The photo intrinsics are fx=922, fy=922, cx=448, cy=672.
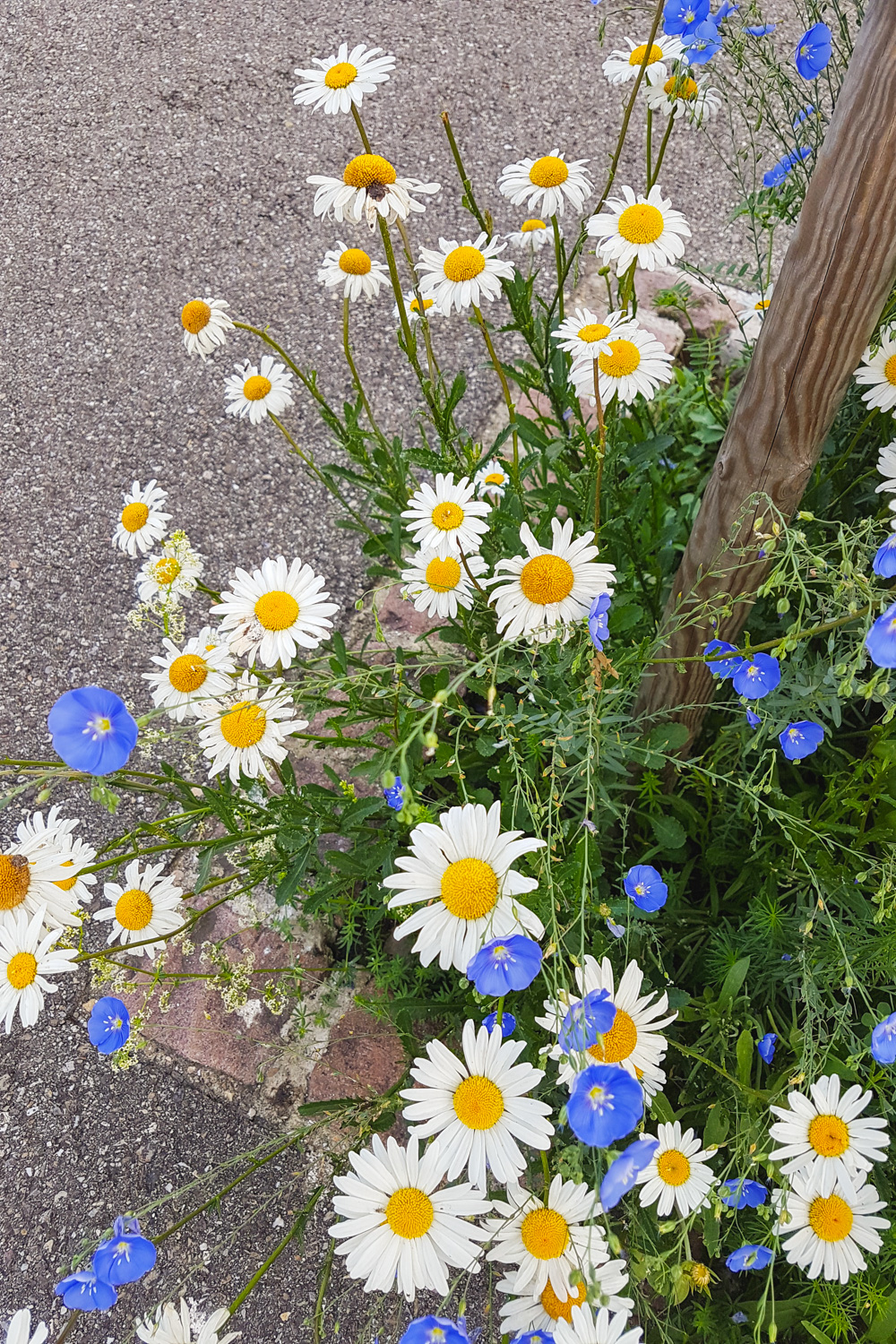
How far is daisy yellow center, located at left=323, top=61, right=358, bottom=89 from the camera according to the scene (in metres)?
1.62

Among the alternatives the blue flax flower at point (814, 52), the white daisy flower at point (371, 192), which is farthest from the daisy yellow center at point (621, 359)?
the blue flax flower at point (814, 52)

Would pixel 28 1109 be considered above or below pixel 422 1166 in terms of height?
above

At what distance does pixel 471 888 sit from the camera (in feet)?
3.60

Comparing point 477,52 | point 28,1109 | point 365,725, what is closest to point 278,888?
point 365,725

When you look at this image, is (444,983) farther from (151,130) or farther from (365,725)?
(151,130)

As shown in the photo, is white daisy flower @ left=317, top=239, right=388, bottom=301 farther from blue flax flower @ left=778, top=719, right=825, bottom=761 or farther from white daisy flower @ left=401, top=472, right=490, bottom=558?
blue flax flower @ left=778, top=719, right=825, bottom=761

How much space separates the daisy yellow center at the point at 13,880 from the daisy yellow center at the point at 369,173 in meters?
1.22

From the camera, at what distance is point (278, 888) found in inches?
60.2

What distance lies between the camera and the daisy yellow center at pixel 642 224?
1629mm

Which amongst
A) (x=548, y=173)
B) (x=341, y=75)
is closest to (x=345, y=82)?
(x=341, y=75)

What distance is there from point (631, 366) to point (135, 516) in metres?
1.01

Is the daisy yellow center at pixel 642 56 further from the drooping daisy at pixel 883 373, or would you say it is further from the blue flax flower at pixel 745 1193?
the blue flax flower at pixel 745 1193

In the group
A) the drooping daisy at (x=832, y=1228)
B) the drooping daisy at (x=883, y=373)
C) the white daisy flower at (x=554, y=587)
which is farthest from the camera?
the drooping daisy at (x=883, y=373)

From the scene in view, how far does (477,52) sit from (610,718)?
3538 mm
